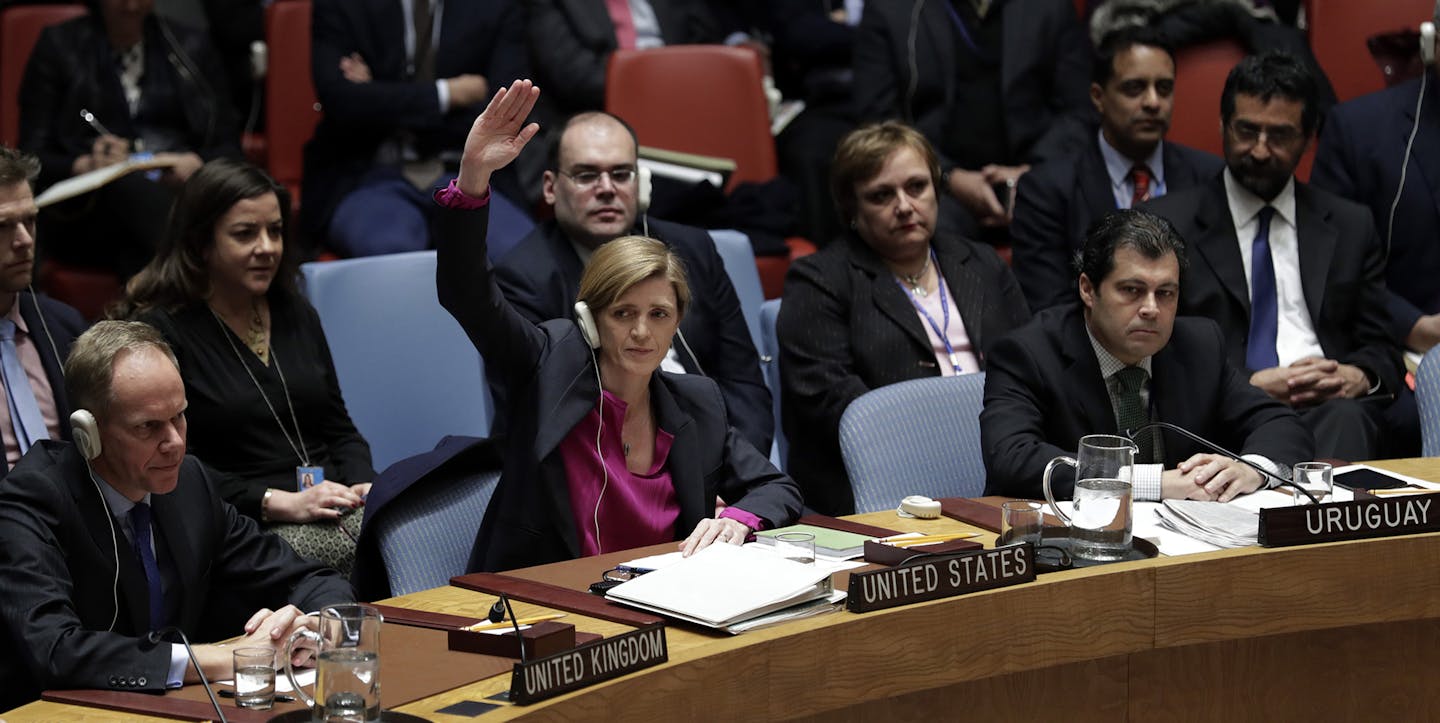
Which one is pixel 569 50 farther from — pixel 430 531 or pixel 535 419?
pixel 430 531

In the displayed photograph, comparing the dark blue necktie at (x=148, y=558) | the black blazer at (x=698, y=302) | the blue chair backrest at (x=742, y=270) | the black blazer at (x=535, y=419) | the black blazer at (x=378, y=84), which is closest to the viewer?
the dark blue necktie at (x=148, y=558)

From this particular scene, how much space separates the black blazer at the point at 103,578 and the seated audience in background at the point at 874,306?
4.54 ft

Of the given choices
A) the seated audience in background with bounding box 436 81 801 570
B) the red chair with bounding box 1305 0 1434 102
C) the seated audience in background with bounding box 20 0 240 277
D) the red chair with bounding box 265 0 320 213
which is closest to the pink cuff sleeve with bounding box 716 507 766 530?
the seated audience in background with bounding box 436 81 801 570

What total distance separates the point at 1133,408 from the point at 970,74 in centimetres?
200

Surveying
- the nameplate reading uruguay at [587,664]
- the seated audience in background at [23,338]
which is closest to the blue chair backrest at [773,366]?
the seated audience in background at [23,338]

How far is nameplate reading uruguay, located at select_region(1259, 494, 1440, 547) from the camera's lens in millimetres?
2221

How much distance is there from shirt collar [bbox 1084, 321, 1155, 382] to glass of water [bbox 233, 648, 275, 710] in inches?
62.5

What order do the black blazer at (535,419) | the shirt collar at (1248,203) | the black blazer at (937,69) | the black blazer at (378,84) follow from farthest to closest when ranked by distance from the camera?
the black blazer at (937,69) → the black blazer at (378,84) → the shirt collar at (1248,203) → the black blazer at (535,419)

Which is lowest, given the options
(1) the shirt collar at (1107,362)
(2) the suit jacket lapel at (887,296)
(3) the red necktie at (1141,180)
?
(1) the shirt collar at (1107,362)

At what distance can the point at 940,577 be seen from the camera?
2.04m

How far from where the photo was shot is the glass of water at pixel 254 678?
5.69 ft

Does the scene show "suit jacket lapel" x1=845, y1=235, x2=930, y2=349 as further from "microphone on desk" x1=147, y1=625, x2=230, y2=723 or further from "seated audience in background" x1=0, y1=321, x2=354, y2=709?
"microphone on desk" x1=147, y1=625, x2=230, y2=723

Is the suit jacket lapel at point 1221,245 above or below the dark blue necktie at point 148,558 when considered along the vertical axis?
above

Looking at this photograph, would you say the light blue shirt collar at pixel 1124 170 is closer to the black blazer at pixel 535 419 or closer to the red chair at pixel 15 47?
the black blazer at pixel 535 419
